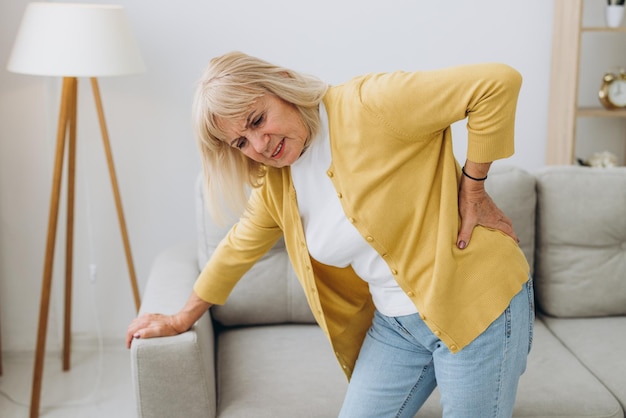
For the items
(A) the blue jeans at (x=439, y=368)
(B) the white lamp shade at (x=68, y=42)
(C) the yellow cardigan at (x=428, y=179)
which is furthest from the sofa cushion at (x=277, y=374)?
(B) the white lamp shade at (x=68, y=42)

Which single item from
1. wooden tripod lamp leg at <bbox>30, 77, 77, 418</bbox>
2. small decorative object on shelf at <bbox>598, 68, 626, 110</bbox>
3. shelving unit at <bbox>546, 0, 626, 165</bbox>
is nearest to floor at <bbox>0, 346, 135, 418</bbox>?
wooden tripod lamp leg at <bbox>30, 77, 77, 418</bbox>

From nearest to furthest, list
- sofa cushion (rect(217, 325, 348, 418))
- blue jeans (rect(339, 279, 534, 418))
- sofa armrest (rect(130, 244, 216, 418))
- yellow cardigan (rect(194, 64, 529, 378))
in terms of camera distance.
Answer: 1. yellow cardigan (rect(194, 64, 529, 378))
2. blue jeans (rect(339, 279, 534, 418))
3. sofa armrest (rect(130, 244, 216, 418))
4. sofa cushion (rect(217, 325, 348, 418))

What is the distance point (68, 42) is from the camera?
2.27 meters

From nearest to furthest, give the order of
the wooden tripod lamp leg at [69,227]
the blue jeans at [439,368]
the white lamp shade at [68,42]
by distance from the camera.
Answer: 1. the blue jeans at [439,368]
2. the white lamp shade at [68,42]
3. the wooden tripod lamp leg at [69,227]

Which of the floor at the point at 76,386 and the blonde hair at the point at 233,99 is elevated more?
the blonde hair at the point at 233,99

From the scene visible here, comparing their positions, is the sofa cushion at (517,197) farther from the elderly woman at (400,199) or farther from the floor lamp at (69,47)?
the floor lamp at (69,47)

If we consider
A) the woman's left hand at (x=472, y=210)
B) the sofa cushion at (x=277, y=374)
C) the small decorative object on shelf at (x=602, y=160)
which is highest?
the woman's left hand at (x=472, y=210)

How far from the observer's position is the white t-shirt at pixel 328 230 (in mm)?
1540

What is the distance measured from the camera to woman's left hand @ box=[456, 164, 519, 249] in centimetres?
152

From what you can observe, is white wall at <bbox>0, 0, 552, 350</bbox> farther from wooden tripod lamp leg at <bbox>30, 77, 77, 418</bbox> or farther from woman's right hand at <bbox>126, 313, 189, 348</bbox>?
woman's right hand at <bbox>126, 313, 189, 348</bbox>

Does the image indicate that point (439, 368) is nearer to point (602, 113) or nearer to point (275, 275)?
point (275, 275)

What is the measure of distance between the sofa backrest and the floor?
586 mm

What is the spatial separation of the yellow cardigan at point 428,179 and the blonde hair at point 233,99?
63 mm

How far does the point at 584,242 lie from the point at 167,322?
130 cm
